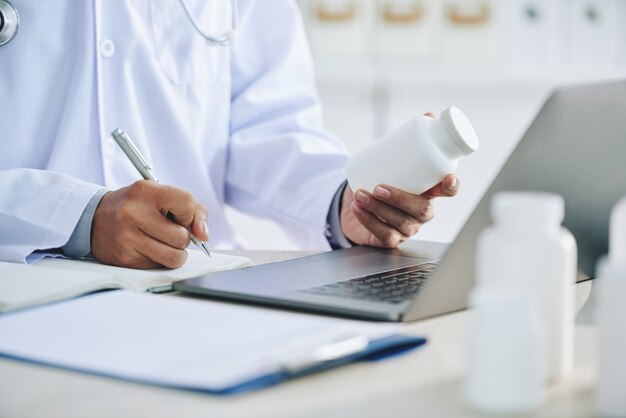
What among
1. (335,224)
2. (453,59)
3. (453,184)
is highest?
(453,59)

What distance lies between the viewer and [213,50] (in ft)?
4.43

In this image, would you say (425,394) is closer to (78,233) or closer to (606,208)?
(606,208)

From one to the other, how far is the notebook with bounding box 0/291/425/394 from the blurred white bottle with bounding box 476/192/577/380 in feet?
0.38

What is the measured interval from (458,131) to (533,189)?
0.17m

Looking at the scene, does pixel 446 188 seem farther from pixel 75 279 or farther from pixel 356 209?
pixel 75 279

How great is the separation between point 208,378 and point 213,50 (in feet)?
3.06

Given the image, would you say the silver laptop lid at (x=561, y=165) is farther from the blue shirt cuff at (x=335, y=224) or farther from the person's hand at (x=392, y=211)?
the blue shirt cuff at (x=335, y=224)

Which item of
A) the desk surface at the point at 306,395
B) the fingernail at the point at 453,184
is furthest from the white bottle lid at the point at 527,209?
the fingernail at the point at 453,184

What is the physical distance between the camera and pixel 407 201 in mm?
968

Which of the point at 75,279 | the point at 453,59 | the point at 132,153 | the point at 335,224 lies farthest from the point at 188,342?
the point at 453,59

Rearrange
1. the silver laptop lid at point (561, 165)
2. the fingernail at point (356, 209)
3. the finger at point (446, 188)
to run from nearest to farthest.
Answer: the silver laptop lid at point (561, 165), the finger at point (446, 188), the fingernail at point (356, 209)

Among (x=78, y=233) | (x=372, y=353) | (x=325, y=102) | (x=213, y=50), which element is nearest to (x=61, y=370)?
(x=372, y=353)

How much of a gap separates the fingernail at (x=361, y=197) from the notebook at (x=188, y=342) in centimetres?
32

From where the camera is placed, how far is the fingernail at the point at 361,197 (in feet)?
3.23
